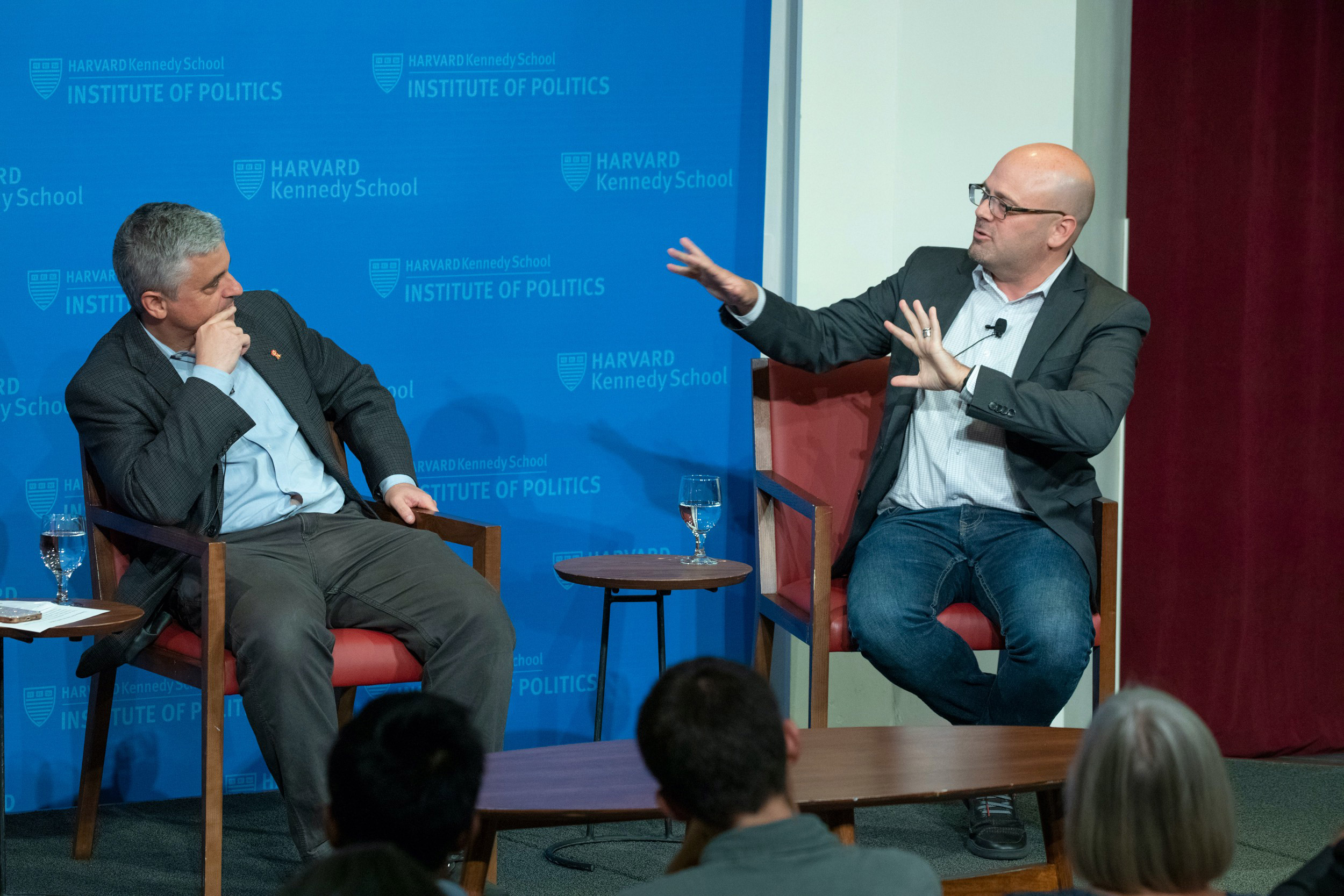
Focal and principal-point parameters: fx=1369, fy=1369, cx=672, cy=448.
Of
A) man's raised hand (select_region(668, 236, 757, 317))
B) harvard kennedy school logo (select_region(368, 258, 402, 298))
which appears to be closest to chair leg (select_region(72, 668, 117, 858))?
harvard kennedy school logo (select_region(368, 258, 402, 298))

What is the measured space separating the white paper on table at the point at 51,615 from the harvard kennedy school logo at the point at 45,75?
1365 mm

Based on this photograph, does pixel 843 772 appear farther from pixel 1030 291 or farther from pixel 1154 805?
pixel 1030 291

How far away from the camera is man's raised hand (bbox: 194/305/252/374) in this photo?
2711mm

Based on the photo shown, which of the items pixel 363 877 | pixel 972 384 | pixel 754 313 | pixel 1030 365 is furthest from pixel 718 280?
pixel 363 877

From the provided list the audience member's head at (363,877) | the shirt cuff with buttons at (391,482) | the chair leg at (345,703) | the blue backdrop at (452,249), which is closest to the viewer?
the audience member's head at (363,877)

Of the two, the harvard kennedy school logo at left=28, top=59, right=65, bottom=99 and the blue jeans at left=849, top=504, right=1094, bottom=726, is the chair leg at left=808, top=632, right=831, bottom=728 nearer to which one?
the blue jeans at left=849, top=504, right=1094, bottom=726

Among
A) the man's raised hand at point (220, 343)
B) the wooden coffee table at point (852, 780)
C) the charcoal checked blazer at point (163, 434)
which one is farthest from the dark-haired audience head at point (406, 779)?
the man's raised hand at point (220, 343)

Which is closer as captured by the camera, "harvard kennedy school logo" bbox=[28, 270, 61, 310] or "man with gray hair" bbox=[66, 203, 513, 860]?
"man with gray hair" bbox=[66, 203, 513, 860]

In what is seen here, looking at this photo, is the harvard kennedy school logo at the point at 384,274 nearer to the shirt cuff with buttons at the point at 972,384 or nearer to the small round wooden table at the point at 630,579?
the small round wooden table at the point at 630,579

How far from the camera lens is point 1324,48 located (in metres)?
3.85

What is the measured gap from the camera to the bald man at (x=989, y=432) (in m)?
2.87

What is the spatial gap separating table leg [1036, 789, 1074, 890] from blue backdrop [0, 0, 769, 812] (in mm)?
1667

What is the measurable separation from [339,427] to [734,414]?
1164 mm

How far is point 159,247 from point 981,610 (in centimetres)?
188
